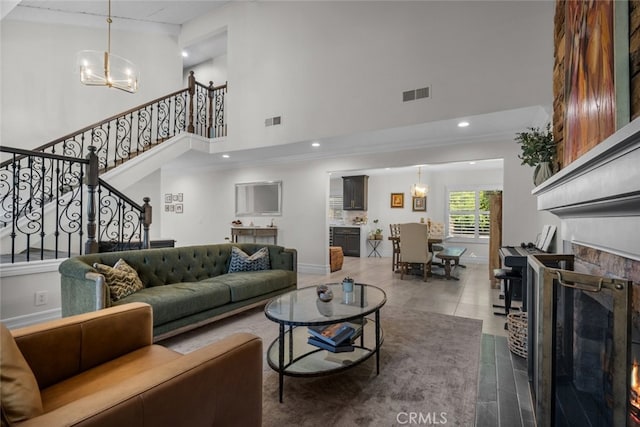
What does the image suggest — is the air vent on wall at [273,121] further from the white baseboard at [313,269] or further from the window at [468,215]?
the window at [468,215]

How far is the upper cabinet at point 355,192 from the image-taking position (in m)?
8.84

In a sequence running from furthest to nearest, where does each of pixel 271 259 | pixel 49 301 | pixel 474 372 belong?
pixel 271 259, pixel 49 301, pixel 474 372

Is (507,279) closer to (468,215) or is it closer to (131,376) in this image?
(131,376)

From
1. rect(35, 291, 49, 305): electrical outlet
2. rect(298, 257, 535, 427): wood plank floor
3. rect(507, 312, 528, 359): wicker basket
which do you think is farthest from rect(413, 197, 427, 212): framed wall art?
rect(35, 291, 49, 305): electrical outlet

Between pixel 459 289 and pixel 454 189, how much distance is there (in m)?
4.11

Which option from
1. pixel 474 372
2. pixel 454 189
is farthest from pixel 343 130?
pixel 454 189

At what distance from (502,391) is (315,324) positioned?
1.36 metres

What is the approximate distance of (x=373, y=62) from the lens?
4574mm

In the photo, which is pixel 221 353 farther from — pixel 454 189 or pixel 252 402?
pixel 454 189

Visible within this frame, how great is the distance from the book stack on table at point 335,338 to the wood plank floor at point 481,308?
2.94 ft

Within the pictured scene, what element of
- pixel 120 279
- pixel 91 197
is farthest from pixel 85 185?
pixel 120 279

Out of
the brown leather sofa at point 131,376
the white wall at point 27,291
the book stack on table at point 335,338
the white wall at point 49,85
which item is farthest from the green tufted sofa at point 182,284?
the white wall at point 49,85

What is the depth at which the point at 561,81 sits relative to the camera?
8.37ft

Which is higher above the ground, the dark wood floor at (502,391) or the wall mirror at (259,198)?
the wall mirror at (259,198)
